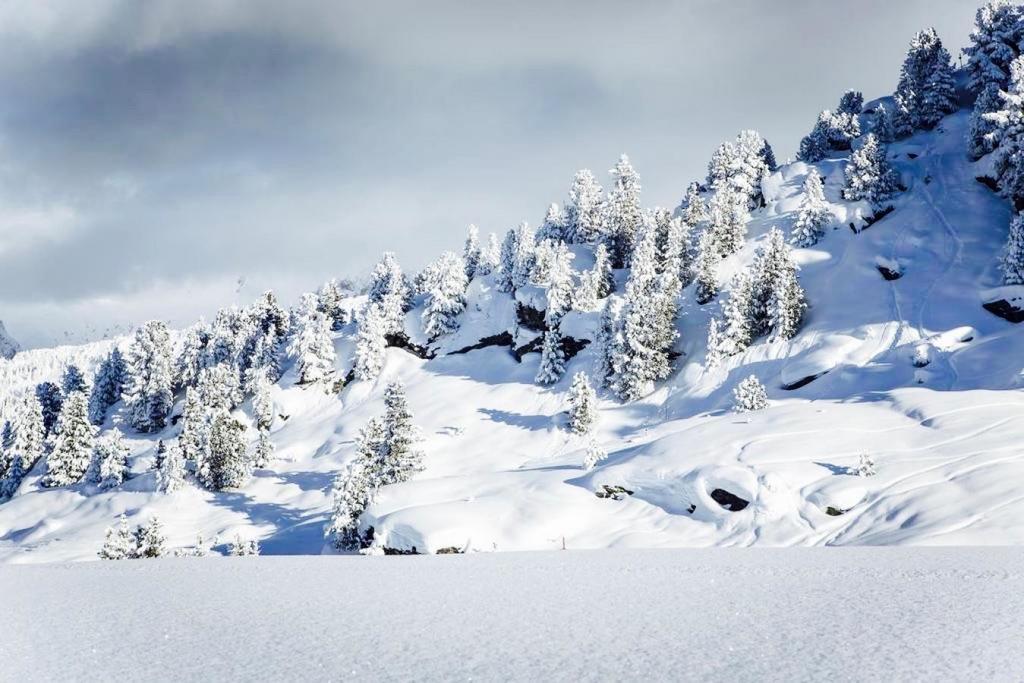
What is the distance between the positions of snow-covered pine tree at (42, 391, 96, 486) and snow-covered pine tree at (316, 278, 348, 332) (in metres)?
34.6

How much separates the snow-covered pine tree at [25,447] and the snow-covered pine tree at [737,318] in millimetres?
85350

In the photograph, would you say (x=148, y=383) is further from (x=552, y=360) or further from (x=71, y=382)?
(x=552, y=360)

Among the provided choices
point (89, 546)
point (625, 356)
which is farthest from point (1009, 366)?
point (89, 546)

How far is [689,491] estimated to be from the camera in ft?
101

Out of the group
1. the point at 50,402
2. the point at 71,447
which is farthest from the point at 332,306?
the point at 50,402

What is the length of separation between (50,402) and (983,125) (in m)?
135

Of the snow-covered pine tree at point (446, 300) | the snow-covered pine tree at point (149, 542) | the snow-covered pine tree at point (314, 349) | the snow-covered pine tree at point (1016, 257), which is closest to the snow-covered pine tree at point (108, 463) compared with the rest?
the snow-covered pine tree at point (314, 349)

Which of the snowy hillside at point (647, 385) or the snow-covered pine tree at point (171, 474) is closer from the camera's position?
the snowy hillside at point (647, 385)

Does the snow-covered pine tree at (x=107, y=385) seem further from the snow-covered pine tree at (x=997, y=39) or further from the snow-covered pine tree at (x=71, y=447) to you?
the snow-covered pine tree at (x=997, y=39)

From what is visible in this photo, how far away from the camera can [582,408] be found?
54.4 meters

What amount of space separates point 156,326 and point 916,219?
108624mm

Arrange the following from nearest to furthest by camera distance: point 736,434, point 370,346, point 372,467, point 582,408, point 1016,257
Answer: point 736,434, point 372,467, point 1016,257, point 582,408, point 370,346

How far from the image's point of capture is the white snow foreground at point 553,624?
7.39 m

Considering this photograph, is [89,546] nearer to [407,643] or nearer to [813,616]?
[407,643]
